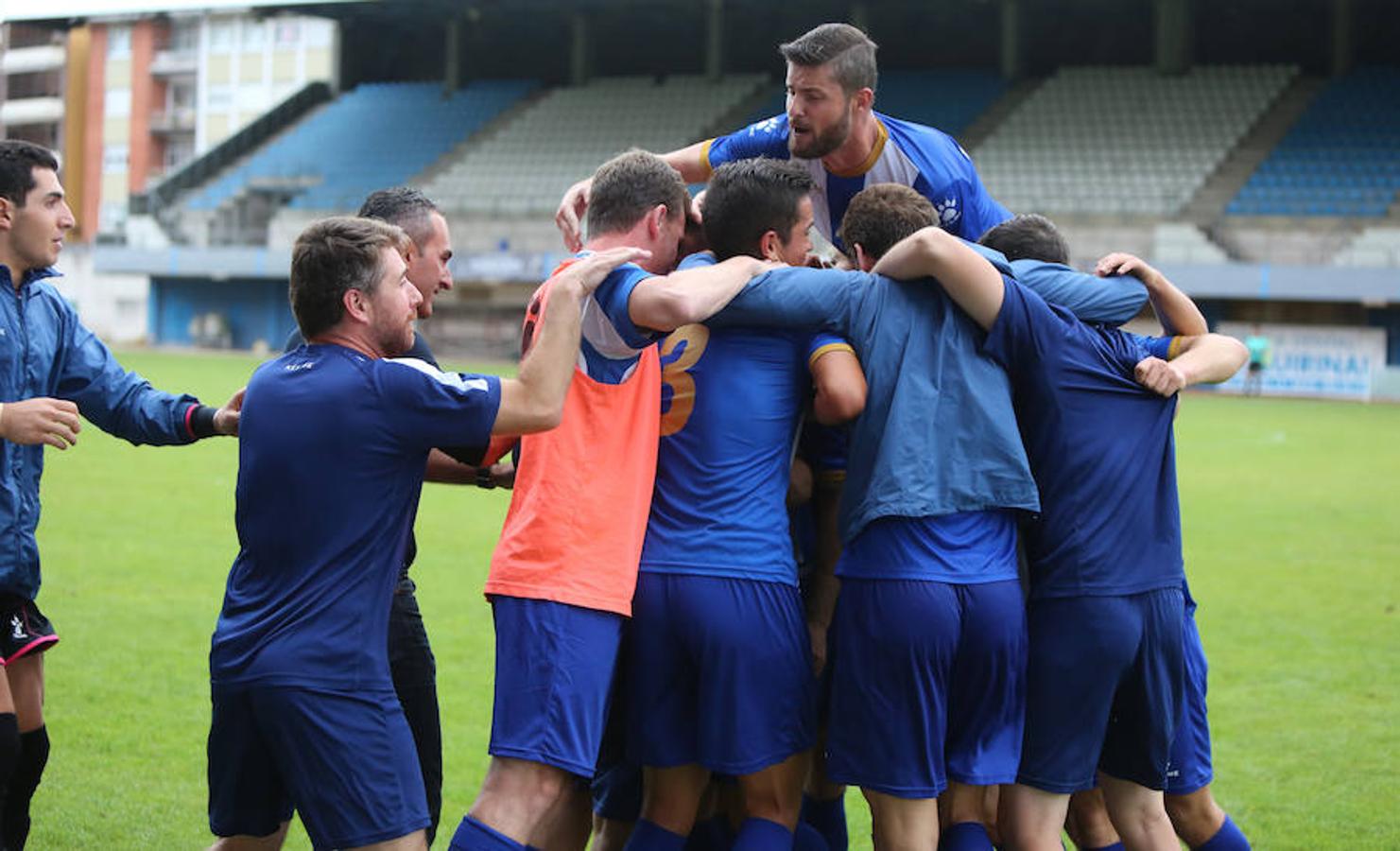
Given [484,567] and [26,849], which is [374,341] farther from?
[484,567]

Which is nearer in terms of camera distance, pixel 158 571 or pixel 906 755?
pixel 906 755

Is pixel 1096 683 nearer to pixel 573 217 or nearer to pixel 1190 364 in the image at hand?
pixel 1190 364

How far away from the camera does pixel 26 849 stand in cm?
570

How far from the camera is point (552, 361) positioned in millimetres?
4043

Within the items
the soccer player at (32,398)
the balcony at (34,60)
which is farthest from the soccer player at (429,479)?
the balcony at (34,60)

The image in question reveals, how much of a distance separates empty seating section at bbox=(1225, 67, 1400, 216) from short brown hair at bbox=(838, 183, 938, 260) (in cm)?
3636

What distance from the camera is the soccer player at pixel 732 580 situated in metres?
4.40

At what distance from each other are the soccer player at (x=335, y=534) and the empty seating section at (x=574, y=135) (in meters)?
40.8

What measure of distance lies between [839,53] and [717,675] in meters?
2.25

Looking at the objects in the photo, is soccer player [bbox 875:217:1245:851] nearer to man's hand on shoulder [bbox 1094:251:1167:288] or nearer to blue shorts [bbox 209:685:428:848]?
man's hand on shoulder [bbox 1094:251:1167:288]

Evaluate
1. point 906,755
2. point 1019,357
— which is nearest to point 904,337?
point 1019,357

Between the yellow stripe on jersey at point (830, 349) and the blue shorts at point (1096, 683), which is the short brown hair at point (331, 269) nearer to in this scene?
the yellow stripe on jersey at point (830, 349)

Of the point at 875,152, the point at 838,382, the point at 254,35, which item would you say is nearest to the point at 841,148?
the point at 875,152

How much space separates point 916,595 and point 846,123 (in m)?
1.94
